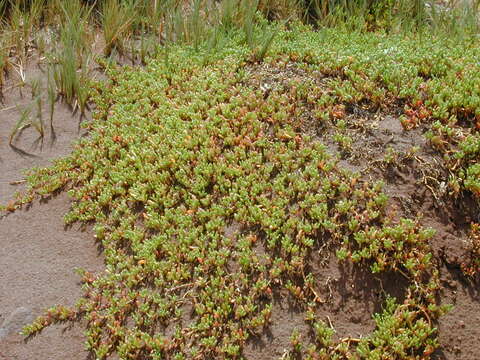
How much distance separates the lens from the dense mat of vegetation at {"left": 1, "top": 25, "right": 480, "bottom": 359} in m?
3.53

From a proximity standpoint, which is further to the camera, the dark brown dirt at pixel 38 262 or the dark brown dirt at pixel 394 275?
the dark brown dirt at pixel 38 262

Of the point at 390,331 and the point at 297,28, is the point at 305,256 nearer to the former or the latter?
the point at 390,331

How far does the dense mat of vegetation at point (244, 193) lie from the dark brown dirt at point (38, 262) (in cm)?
13

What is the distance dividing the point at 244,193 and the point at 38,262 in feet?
5.86

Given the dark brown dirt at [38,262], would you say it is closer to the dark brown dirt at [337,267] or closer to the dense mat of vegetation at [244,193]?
the dark brown dirt at [337,267]

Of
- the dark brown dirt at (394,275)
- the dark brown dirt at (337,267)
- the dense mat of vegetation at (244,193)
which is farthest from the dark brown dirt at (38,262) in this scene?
the dark brown dirt at (394,275)

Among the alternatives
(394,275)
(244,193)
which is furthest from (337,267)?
(244,193)

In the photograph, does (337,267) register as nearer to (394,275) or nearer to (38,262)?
(394,275)

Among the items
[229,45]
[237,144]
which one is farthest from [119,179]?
[229,45]

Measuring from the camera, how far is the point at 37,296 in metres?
3.89

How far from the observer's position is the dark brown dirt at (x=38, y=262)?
3.66m

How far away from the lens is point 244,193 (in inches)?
162

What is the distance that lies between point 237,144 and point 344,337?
1930 mm

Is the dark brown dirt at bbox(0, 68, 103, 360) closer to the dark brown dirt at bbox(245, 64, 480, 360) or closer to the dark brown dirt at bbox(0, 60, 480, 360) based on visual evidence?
the dark brown dirt at bbox(0, 60, 480, 360)
